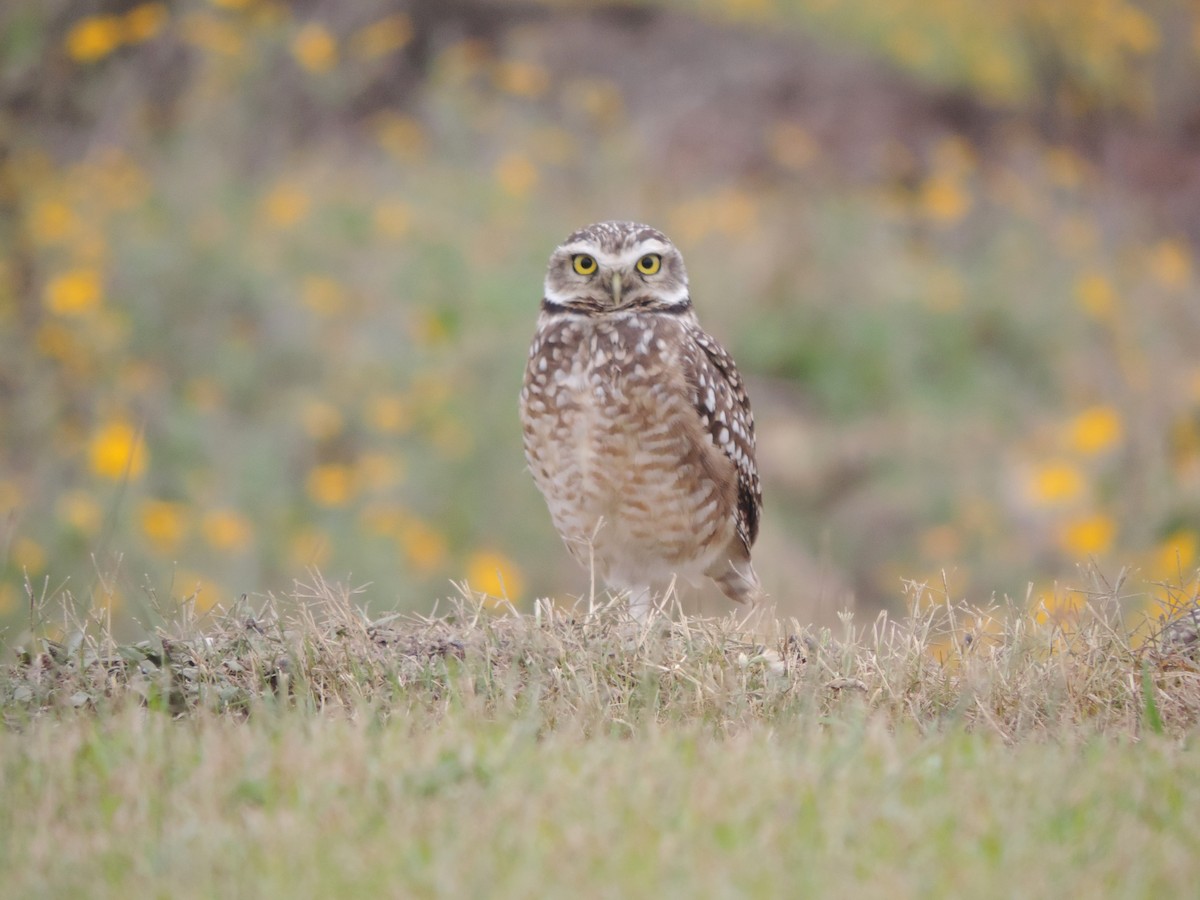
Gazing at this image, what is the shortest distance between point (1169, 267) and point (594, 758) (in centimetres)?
857

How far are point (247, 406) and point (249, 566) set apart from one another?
2.07 meters

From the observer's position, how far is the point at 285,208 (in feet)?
30.7

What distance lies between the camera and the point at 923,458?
32.6 feet

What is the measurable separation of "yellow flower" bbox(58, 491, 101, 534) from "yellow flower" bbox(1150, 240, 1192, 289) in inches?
296

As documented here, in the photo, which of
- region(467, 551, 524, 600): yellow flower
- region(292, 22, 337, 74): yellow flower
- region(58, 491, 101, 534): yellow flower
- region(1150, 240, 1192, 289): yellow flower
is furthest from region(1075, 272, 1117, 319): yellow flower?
region(58, 491, 101, 534): yellow flower

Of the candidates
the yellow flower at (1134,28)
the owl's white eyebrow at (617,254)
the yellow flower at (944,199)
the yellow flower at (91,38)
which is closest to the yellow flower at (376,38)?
the yellow flower at (91,38)

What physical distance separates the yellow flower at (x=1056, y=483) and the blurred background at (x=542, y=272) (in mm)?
62

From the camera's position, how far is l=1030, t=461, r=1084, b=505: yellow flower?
25.2ft

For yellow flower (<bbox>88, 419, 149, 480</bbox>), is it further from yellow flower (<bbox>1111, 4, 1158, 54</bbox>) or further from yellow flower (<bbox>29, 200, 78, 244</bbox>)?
yellow flower (<bbox>1111, 4, 1158, 54</bbox>)

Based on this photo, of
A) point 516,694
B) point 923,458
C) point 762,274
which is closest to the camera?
point 516,694

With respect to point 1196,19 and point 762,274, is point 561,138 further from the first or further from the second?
point 1196,19

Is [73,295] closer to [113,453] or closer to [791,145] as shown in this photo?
[113,453]

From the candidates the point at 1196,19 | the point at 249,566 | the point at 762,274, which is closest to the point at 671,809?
the point at 249,566

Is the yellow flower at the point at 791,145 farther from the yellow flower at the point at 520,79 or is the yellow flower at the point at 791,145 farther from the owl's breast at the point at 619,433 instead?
the owl's breast at the point at 619,433
